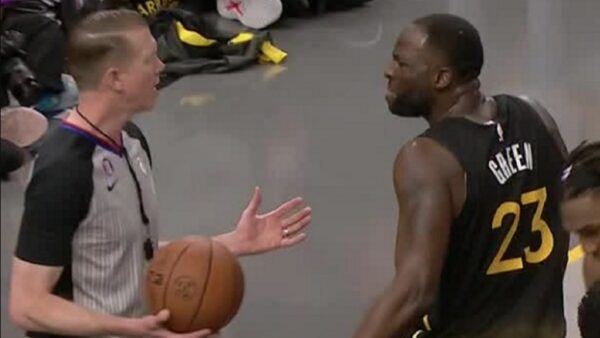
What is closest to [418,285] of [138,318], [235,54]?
[138,318]

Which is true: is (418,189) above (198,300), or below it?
above

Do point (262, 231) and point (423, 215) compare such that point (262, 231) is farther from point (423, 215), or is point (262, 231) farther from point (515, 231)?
point (515, 231)

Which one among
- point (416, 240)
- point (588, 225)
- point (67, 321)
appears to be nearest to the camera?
point (588, 225)

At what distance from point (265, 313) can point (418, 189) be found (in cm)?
191

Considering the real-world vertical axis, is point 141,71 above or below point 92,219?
above

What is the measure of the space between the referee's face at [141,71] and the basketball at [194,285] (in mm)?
389

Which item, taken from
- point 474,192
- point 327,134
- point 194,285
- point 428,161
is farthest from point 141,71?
point 327,134

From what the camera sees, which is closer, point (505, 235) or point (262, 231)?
point (505, 235)

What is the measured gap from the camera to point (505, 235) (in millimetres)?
3467

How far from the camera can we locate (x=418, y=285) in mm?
3133

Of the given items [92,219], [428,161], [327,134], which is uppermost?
[428,161]

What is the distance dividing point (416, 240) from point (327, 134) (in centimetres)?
381

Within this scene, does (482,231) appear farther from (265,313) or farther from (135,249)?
(265,313)

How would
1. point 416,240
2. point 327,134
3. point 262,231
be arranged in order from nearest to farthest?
1. point 416,240
2. point 262,231
3. point 327,134
